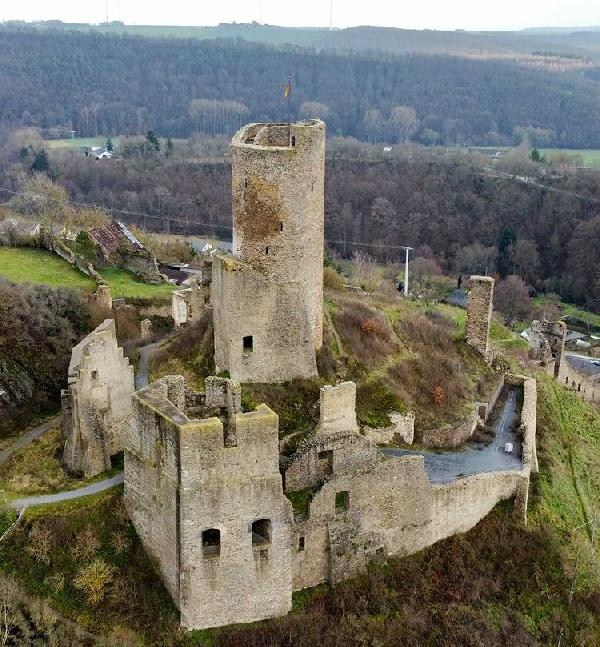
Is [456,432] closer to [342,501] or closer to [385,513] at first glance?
[385,513]

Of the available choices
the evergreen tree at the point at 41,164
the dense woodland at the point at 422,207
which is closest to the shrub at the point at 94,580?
the dense woodland at the point at 422,207

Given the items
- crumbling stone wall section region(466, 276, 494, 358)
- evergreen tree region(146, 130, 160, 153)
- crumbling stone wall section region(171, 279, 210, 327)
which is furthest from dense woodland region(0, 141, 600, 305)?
crumbling stone wall section region(466, 276, 494, 358)

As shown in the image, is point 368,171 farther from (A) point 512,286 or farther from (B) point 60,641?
(B) point 60,641

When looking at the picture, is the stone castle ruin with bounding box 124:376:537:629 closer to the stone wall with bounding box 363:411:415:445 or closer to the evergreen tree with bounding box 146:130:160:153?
the stone wall with bounding box 363:411:415:445

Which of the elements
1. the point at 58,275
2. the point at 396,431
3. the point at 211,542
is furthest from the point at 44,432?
the point at 58,275

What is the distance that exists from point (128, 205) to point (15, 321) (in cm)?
5429

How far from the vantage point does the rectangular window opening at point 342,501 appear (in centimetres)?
2367

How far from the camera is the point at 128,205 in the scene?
8625 centimetres

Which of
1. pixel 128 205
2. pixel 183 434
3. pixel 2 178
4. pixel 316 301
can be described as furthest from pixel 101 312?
pixel 2 178

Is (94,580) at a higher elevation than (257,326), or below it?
below

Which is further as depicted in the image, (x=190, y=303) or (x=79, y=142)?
(x=79, y=142)

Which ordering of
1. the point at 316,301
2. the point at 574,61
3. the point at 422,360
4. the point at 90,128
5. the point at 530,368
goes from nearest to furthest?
the point at 316,301 < the point at 422,360 < the point at 530,368 < the point at 90,128 < the point at 574,61

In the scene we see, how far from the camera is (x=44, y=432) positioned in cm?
2925

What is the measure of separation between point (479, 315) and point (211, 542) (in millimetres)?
18094
